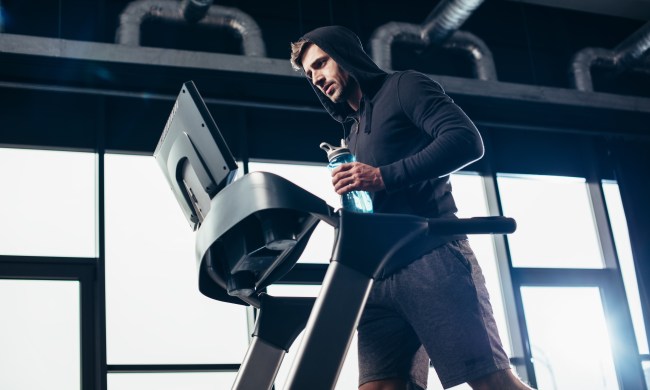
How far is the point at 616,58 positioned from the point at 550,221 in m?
1.11

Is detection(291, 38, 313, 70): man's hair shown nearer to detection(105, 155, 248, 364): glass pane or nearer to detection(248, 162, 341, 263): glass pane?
detection(105, 155, 248, 364): glass pane

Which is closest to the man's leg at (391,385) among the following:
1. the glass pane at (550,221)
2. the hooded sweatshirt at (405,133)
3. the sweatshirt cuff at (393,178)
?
the hooded sweatshirt at (405,133)

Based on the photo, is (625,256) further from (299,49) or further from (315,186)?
(299,49)

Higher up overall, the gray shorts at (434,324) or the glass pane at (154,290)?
the glass pane at (154,290)

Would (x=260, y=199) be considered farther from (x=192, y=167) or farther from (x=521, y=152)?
(x=521, y=152)

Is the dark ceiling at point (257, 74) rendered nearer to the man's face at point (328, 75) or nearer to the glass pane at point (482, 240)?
the glass pane at point (482, 240)

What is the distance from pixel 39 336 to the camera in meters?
3.72

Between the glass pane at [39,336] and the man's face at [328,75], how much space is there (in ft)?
7.94

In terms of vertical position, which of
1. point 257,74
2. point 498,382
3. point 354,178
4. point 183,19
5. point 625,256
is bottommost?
point 498,382

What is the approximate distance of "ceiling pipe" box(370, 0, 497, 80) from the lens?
4.61 metres

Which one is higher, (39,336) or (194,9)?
(194,9)

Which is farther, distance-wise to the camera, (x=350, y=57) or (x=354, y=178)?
(x=350, y=57)

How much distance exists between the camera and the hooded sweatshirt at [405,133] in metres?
1.45

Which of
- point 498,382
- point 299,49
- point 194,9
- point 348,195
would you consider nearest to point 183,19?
point 194,9
